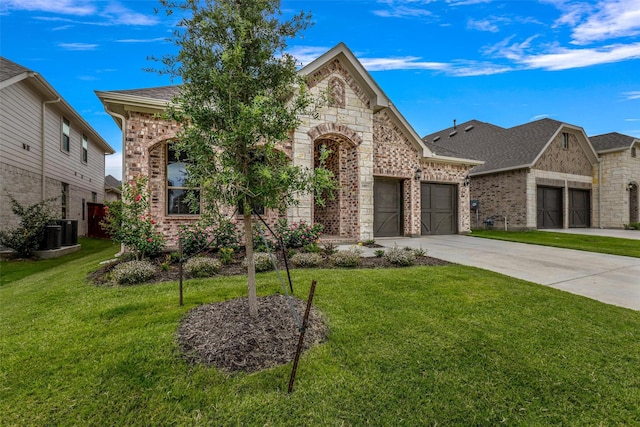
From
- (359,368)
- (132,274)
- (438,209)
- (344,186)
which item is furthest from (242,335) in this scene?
(438,209)

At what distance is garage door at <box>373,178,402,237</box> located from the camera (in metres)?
11.4

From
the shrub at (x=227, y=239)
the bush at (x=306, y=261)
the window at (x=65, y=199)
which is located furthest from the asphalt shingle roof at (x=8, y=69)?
the bush at (x=306, y=261)

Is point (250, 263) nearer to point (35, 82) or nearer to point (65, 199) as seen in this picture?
point (35, 82)

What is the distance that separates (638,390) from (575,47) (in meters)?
11.8

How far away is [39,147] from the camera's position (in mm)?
11609

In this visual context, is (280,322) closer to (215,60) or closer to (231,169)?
(231,169)

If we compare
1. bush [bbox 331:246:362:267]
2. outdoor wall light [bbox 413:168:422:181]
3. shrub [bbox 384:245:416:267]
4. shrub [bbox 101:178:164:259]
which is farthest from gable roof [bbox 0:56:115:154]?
outdoor wall light [bbox 413:168:422:181]

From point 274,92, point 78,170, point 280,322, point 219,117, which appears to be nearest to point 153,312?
point 280,322

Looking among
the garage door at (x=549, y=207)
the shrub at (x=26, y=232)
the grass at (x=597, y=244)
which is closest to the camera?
the grass at (x=597, y=244)

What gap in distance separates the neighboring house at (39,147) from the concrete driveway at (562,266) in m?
14.1

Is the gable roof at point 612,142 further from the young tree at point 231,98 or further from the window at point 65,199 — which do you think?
the window at point 65,199

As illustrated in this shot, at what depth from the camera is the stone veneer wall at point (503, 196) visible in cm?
1541

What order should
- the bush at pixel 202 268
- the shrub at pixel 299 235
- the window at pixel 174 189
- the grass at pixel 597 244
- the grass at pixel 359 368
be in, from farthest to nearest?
the grass at pixel 597 244, the window at pixel 174 189, the shrub at pixel 299 235, the bush at pixel 202 268, the grass at pixel 359 368

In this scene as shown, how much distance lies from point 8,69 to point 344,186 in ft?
42.1
